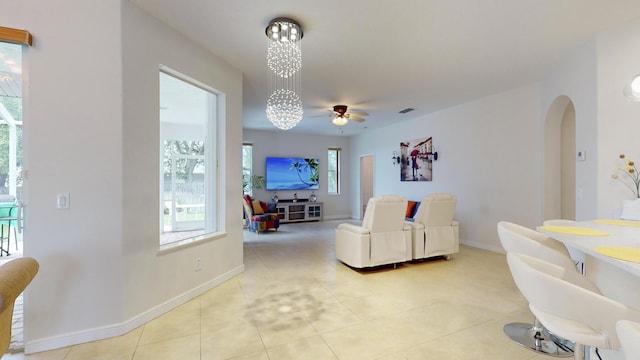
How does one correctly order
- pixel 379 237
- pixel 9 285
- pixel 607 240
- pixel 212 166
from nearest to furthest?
pixel 9 285 < pixel 607 240 < pixel 212 166 < pixel 379 237

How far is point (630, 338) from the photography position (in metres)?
0.77

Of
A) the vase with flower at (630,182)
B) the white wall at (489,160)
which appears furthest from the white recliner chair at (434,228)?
the vase with flower at (630,182)

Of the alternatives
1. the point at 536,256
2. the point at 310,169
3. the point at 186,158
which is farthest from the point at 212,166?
the point at 310,169

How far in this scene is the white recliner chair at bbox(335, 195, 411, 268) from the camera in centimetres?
389

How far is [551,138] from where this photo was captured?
433cm

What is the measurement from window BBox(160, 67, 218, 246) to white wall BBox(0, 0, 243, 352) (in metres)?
0.32

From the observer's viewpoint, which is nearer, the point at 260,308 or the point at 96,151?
the point at 96,151

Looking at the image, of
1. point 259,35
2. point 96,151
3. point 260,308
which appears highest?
point 259,35

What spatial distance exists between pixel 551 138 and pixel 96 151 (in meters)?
5.88

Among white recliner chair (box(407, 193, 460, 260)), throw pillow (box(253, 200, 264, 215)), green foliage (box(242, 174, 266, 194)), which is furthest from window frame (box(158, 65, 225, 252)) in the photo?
green foliage (box(242, 174, 266, 194))

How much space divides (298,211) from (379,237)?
4.96 m

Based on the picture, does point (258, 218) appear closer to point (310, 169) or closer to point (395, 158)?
point (310, 169)

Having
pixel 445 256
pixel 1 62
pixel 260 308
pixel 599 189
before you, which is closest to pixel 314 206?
pixel 445 256

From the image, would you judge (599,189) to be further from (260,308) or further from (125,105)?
(125,105)
